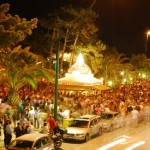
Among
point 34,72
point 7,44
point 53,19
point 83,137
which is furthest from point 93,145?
point 53,19

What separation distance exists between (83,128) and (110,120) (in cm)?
440

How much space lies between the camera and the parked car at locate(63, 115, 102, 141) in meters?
20.8

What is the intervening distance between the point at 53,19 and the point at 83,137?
2446 cm

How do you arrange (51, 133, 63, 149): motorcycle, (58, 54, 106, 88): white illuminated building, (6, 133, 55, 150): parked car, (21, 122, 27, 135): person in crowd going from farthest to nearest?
1. (58, 54, 106, 88): white illuminated building
2. (51, 133, 63, 149): motorcycle
3. (21, 122, 27, 135): person in crowd
4. (6, 133, 55, 150): parked car

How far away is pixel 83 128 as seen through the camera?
21484 millimetres

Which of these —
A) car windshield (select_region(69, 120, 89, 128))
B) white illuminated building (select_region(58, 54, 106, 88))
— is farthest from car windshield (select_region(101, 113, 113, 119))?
white illuminated building (select_region(58, 54, 106, 88))

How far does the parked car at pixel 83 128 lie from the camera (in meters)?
20.8

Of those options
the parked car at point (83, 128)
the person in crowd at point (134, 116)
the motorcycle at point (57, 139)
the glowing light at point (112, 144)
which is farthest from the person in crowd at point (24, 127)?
the person in crowd at point (134, 116)

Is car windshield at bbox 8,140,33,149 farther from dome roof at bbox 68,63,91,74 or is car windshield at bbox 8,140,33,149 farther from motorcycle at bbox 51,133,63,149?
dome roof at bbox 68,63,91,74

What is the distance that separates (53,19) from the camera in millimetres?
43094

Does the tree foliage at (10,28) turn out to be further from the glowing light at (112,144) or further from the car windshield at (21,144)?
the glowing light at (112,144)

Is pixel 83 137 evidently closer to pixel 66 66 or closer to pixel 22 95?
pixel 22 95

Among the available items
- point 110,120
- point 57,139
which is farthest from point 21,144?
point 110,120

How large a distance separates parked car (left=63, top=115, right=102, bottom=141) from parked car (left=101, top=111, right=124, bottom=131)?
149cm
